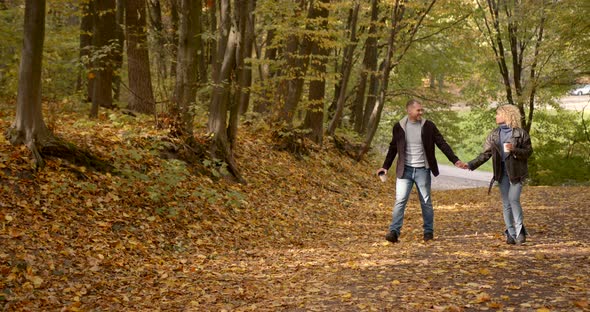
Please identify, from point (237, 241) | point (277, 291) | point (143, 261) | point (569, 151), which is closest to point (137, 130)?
point (237, 241)

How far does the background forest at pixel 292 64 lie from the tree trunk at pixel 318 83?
43mm

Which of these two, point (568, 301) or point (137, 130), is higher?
point (137, 130)

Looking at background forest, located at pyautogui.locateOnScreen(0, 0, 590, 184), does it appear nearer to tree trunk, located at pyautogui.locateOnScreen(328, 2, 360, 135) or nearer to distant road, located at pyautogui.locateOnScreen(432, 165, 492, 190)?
tree trunk, located at pyautogui.locateOnScreen(328, 2, 360, 135)

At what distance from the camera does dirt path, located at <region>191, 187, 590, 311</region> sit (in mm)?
5602

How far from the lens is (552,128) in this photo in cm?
2523

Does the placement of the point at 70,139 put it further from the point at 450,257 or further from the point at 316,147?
the point at 316,147

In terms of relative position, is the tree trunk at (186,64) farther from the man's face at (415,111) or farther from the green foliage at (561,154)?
the green foliage at (561,154)

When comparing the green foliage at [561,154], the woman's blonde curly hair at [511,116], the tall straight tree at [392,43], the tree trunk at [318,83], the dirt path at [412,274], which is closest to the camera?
the dirt path at [412,274]

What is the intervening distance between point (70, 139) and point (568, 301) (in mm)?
7652

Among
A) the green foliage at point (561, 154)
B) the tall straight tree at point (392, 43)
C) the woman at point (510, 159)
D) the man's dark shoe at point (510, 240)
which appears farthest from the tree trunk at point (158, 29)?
the green foliage at point (561, 154)

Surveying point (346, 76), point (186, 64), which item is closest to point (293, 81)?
point (346, 76)

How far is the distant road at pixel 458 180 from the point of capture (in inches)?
1307

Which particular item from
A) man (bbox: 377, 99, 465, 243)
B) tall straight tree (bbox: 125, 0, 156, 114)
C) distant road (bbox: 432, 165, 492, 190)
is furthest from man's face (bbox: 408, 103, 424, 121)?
distant road (bbox: 432, 165, 492, 190)

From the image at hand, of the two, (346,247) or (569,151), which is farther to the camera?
(569,151)
